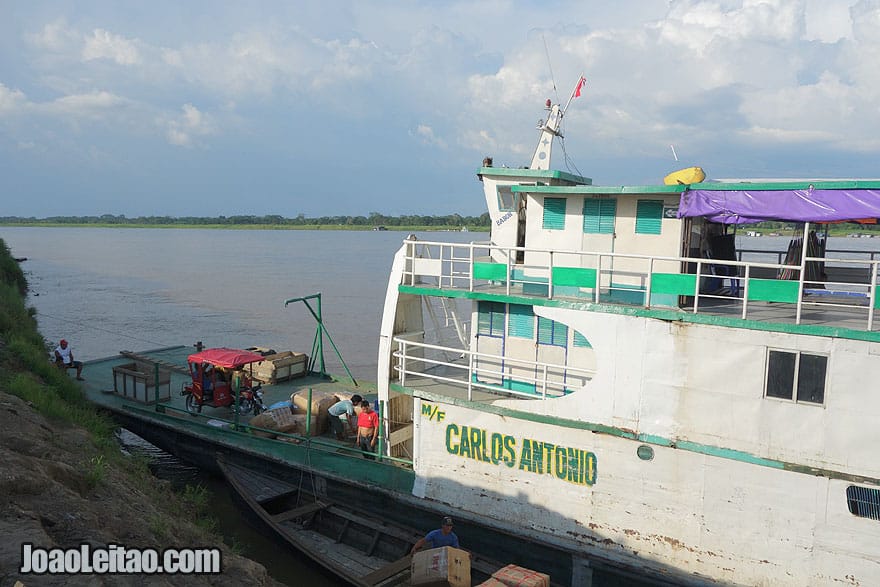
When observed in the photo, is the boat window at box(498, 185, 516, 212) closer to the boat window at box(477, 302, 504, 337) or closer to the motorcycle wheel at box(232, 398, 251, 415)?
the boat window at box(477, 302, 504, 337)

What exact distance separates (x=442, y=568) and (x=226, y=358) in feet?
23.9

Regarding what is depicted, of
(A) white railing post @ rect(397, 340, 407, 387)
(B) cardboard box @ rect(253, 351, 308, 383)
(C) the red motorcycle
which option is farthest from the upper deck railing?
(B) cardboard box @ rect(253, 351, 308, 383)

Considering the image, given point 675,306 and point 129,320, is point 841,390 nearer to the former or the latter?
point 675,306

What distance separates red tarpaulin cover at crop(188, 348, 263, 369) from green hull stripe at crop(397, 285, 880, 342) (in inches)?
200

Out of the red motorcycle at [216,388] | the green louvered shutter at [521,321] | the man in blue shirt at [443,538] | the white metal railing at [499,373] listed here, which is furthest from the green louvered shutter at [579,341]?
the red motorcycle at [216,388]

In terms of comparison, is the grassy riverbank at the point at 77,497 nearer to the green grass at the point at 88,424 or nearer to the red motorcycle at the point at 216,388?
the green grass at the point at 88,424

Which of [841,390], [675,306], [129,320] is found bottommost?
[129,320]

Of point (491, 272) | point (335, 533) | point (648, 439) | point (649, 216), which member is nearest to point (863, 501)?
point (648, 439)

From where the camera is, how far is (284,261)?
6962 cm

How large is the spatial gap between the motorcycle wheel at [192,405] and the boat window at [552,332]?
8.08 m

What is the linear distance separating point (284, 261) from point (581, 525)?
6398cm

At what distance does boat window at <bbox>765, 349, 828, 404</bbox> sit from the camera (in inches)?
Result: 297

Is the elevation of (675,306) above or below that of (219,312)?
above

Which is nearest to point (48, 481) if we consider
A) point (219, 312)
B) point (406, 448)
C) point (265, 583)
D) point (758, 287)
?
point (265, 583)
